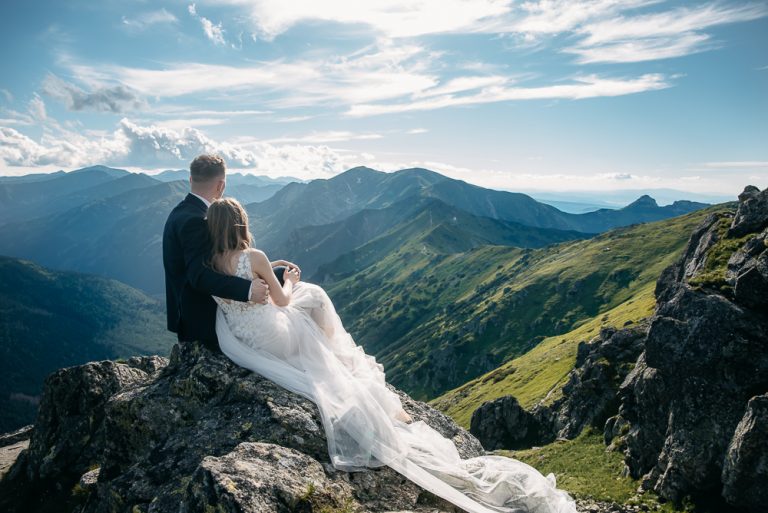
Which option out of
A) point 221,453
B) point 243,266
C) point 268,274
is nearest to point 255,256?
point 243,266

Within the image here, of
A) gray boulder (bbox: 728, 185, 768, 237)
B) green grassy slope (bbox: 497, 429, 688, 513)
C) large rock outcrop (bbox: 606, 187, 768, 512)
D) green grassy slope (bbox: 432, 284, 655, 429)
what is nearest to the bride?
large rock outcrop (bbox: 606, 187, 768, 512)

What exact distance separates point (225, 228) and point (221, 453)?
4.83 metres

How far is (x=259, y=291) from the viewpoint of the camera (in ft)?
34.7

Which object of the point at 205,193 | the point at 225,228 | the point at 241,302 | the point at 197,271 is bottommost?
the point at 241,302

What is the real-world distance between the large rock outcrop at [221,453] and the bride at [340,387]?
393 millimetres

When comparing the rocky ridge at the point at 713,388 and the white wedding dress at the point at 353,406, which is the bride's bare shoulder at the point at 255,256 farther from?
the rocky ridge at the point at 713,388

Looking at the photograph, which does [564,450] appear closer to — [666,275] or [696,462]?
[696,462]

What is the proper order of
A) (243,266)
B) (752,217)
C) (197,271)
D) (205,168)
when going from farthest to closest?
(752,217)
(205,168)
(243,266)
(197,271)

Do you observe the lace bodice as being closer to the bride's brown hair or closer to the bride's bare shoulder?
the bride's bare shoulder

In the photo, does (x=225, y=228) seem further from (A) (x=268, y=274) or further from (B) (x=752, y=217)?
(B) (x=752, y=217)

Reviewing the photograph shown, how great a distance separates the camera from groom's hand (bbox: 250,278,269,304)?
10.5 metres

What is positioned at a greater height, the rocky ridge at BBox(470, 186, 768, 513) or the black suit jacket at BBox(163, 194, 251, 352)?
the black suit jacket at BBox(163, 194, 251, 352)

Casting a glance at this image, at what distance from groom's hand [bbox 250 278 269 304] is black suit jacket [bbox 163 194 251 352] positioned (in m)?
0.13

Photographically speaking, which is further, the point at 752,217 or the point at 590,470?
the point at 590,470
